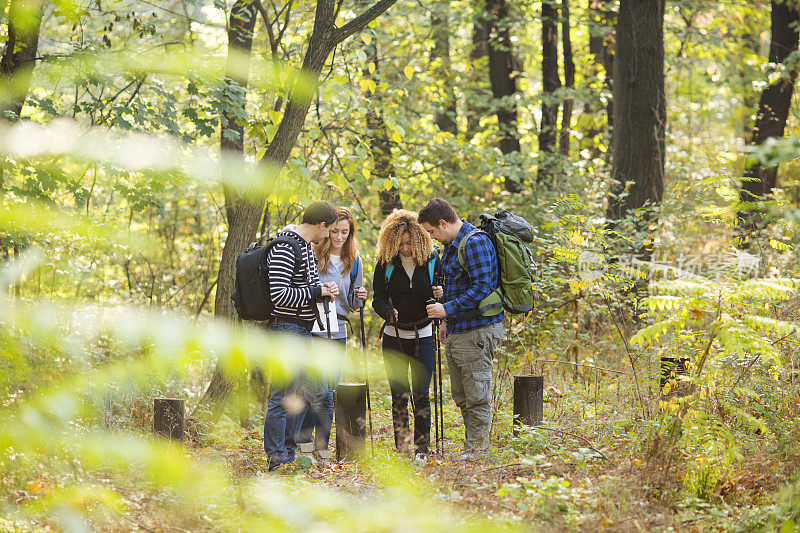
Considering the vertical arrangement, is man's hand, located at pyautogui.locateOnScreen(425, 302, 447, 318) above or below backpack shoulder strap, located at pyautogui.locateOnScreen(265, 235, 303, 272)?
below

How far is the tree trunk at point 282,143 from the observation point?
6988 millimetres

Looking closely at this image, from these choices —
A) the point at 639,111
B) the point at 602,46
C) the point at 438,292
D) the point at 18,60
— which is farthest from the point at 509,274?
the point at 602,46

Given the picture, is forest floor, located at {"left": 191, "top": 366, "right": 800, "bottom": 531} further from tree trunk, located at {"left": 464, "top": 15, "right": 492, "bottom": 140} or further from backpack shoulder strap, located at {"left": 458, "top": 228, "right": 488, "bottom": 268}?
tree trunk, located at {"left": 464, "top": 15, "right": 492, "bottom": 140}

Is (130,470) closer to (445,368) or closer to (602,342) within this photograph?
(602,342)

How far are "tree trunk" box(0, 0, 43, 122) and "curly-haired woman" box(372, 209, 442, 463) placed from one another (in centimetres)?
328

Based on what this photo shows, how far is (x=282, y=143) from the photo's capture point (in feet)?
23.4

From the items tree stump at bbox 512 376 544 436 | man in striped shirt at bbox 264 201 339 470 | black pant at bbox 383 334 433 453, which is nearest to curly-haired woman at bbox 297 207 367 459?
man in striped shirt at bbox 264 201 339 470

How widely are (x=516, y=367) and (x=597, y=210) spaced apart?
374 cm

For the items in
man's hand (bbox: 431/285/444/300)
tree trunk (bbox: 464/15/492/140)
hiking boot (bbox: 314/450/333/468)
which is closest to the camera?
man's hand (bbox: 431/285/444/300)

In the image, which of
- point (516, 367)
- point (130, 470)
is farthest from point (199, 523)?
point (516, 367)

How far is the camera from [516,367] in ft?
27.3

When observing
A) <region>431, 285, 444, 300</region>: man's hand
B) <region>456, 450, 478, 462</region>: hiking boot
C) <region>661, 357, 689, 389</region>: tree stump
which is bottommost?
<region>456, 450, 478, 462</region>: hiking boot

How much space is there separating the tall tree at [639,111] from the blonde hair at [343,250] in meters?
5.38

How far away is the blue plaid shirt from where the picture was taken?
18.1 ft
